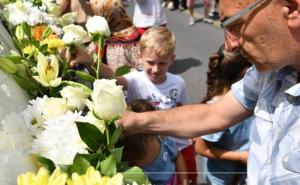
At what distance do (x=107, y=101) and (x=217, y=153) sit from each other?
117cm

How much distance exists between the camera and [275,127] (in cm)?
114

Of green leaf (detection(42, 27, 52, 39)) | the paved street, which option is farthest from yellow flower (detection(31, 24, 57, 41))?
the paved street

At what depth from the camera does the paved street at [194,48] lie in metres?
4.55

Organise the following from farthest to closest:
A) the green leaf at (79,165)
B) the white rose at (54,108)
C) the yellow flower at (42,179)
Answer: the white rose at (54,108) < the green leaf at (79,165) < the yellow flower at (42,179)

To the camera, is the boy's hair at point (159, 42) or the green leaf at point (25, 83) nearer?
the green leaf at point (25, 83)

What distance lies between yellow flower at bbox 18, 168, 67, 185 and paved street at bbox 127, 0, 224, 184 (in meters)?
2.46

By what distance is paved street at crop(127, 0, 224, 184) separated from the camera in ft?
14.9

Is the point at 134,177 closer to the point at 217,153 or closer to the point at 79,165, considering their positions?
the point at 79,165

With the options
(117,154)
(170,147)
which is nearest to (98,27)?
(117,154)

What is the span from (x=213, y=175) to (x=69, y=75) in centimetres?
98

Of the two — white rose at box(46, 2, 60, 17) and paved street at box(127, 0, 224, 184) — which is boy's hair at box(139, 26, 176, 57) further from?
paved street at box(127, 0, 224, 184)

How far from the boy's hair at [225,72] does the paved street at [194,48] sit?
46.9 inches

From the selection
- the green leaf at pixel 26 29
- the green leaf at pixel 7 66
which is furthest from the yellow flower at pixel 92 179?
the green leaf at pixel 26 29

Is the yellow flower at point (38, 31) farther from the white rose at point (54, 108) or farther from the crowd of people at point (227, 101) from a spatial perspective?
the white rose at point (54, 108)
